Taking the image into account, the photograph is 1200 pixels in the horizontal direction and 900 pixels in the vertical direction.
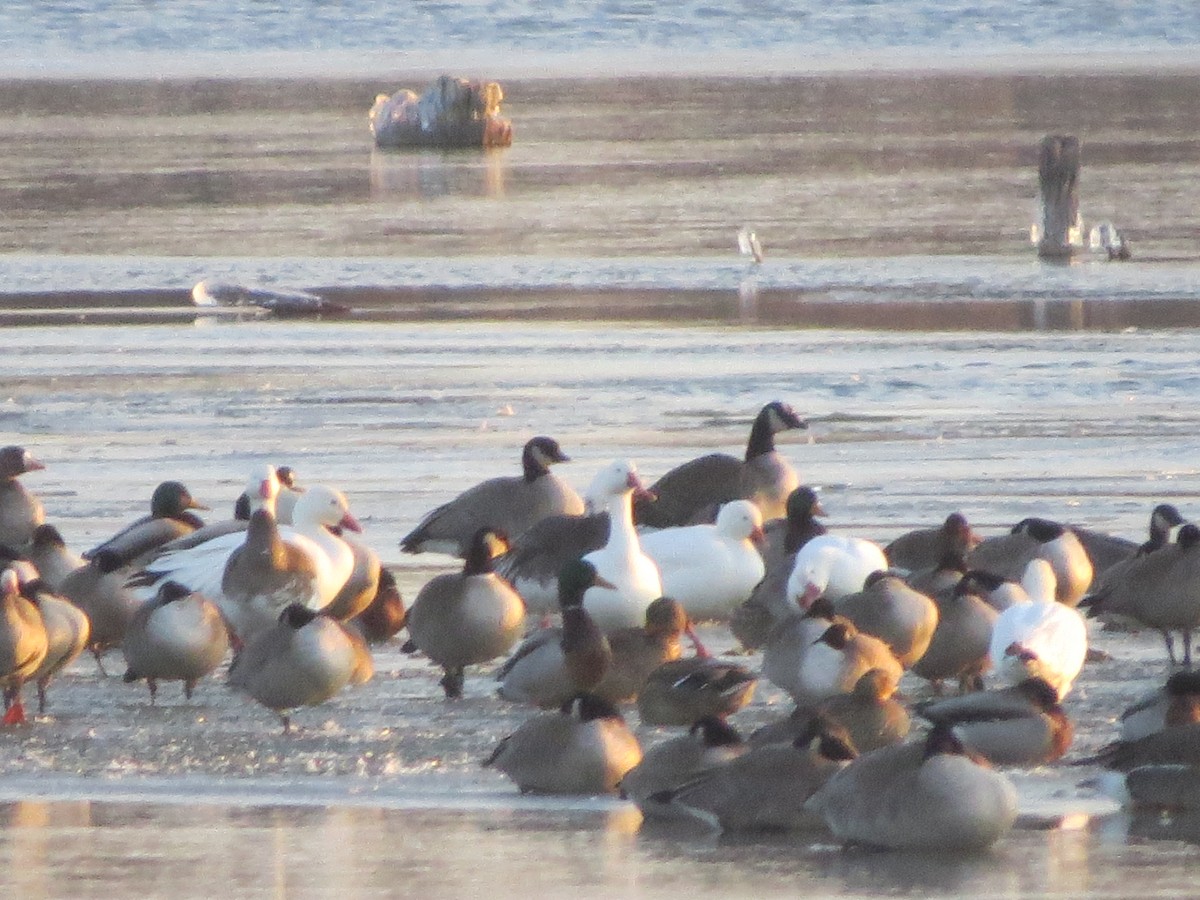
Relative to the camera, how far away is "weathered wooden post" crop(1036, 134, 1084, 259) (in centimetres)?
2361

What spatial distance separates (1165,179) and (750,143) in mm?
9325

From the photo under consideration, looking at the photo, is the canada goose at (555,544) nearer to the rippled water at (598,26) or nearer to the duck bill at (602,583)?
the duck bill at (602,583)

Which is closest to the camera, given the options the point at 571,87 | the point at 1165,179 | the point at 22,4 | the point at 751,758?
the point at 751,758

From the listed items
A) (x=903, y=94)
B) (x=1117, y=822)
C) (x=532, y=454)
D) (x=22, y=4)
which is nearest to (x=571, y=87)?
(x=903, y=94)

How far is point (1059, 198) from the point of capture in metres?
23.9

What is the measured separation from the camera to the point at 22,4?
90812mm

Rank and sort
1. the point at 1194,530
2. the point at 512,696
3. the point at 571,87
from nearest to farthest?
the point at 512,696, the point at 1194,530, the point at 571,87

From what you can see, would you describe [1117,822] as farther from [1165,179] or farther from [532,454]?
[1165,179]

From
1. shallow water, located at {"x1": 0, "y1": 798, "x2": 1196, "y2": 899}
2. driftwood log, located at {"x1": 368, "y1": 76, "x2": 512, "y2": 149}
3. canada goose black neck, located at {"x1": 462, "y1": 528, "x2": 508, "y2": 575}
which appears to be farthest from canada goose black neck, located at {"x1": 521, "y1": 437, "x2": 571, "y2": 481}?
driftwood log, located at {"x1": 368, "y1": 76, "x2": 512, "y2": 149}

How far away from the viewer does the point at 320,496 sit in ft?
34.0

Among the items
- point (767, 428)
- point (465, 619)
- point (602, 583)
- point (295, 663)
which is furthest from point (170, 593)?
point (767, 428)

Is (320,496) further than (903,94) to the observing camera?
No

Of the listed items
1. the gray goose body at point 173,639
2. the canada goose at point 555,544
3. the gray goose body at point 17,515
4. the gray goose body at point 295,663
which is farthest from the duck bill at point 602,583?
the gray goose body at point 17,515

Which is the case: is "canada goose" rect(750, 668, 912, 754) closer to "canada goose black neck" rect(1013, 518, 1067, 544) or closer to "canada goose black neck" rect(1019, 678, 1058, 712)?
"canada goose black neck" rect(1019, 678, 1058, 712)
